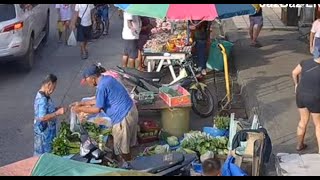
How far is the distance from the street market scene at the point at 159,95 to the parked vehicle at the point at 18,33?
3 centimetres

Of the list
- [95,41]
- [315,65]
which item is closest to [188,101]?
[315,65]

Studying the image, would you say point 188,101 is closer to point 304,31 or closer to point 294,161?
point 294,161

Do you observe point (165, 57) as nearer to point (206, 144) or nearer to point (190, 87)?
point (190, 87)

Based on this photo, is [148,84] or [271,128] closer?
[271,128]

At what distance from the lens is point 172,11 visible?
878 cm

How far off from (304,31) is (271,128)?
7366 mm

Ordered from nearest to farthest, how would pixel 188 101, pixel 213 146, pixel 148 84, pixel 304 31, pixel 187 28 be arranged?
pixel 213 146 → pixel 188 101 → pixel 148 84 → pixel 187 28 → pixel 304 31

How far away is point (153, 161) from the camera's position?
301 inches

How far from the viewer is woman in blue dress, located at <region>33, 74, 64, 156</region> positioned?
8211 millimetres

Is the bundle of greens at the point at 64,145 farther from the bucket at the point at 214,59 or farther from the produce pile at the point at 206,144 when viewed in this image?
the bucket at the point at 214,59

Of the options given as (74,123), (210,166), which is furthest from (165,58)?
(210,166)

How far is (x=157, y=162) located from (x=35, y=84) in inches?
235

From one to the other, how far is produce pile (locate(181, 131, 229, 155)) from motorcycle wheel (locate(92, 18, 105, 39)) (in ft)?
29.1

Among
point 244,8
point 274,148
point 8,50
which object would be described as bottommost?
point 274,148
